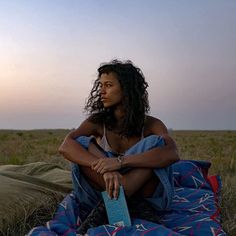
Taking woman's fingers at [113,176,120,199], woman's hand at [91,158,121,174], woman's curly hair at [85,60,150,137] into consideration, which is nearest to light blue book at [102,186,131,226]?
woman's fingers at [113,176,120,199]

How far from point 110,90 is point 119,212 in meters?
1.06

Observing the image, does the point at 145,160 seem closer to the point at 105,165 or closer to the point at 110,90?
the point at 105,165

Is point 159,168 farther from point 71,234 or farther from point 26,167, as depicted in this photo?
point 26,167

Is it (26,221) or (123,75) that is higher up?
(123,75)

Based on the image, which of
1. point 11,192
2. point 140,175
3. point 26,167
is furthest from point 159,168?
point 26,167

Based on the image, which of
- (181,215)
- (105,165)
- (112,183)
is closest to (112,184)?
(112,183)

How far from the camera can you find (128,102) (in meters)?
3.50

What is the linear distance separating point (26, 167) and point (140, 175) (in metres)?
2.09

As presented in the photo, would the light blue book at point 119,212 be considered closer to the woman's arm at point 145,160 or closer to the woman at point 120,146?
the woman at point 120,146

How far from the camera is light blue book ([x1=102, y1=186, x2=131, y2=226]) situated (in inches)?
111

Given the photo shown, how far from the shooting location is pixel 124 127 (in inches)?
139

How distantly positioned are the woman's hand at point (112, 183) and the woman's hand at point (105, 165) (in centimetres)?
4

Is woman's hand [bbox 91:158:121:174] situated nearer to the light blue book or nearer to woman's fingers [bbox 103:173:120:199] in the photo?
woman's fingers [bbox 103:173:120:199]

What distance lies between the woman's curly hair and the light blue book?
0.83 metres
